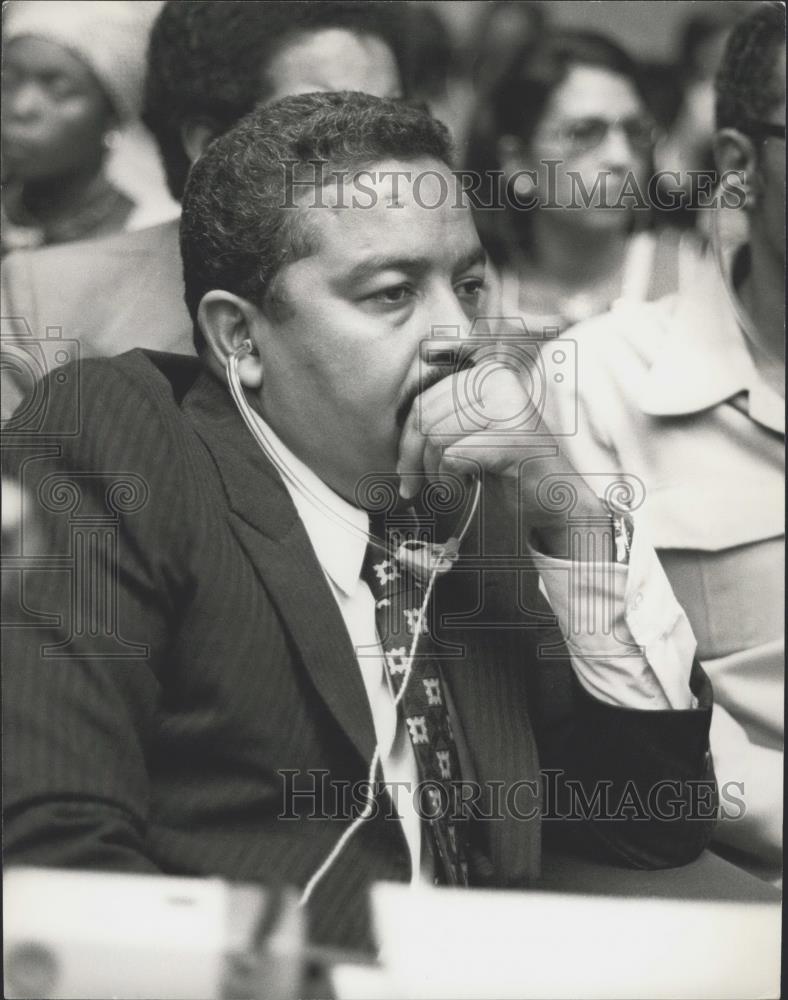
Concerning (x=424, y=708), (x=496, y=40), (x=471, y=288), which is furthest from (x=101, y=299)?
(x=424, y=708)

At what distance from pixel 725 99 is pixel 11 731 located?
2.01 metres

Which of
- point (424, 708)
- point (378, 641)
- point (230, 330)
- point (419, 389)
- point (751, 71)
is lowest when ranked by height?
point (424, 708)

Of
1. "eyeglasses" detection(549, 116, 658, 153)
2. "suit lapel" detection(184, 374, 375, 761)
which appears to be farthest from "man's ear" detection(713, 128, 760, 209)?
"suit lapel" detection(184, 374, 375, 761)

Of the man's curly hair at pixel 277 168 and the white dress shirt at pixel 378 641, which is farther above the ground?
the man's curly hair at pixel 277 168

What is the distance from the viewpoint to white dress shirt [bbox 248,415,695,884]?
269cm

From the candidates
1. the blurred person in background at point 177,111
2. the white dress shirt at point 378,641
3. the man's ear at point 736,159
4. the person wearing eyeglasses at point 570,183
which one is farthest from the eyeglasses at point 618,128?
the white dress shirt at point 378,641

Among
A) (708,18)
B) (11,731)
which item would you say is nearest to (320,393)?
(11,731)

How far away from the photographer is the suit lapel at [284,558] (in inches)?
103

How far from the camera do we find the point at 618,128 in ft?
9.09
